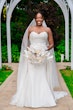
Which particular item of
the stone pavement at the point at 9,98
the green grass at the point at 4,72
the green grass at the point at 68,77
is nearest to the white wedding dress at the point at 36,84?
the stone pavement at the point at 9,98

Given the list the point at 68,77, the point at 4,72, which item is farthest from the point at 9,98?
the point at 4,72

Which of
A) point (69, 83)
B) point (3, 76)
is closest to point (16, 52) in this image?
point (3, 76)

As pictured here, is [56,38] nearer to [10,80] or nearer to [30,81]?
[10,80]

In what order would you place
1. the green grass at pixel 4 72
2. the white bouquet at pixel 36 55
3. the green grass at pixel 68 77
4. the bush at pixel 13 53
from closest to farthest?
the white bouquet at pixel 36 55 → the green grass at pixel 68 77 → the green grass at pixel 4 72 → the bush at pixel 13 53

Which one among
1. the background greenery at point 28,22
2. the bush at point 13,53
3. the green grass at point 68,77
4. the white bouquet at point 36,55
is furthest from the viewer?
the background greenery at point 28,22

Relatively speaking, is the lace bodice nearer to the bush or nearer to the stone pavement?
the stone pavement

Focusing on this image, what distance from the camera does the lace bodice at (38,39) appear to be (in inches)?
255

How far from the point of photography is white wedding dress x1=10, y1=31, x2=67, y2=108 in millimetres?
6402

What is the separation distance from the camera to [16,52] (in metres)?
17.0

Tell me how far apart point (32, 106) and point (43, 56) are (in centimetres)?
108

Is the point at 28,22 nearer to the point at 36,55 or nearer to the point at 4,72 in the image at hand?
the point at 4,72

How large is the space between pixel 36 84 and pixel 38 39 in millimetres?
977

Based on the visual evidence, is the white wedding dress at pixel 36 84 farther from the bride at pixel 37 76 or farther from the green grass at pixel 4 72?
the green grass at pixel 4 72

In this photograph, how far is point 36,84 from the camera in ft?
21.2
